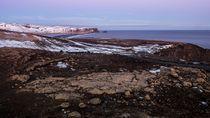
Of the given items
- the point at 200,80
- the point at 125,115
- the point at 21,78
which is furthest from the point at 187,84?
the point at 21,78

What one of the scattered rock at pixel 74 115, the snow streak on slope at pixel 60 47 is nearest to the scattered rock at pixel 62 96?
the scattered rock at pixel 74 115

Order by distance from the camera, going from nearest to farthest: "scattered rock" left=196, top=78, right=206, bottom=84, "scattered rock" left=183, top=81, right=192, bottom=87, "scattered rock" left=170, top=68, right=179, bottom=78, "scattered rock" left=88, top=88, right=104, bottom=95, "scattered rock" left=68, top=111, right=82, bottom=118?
"scattered rock" left=68, top=111, right=82, bottom=118, "scattered rock" left=88, top=88, right=104, bottom=95, "scattered rock" left=183, top=81, right=192, bottom=87, "scattered rock" left=196, top=78, right=206, bottom=84, "scattered rock" left=170, top=68, right=179, bottom=78

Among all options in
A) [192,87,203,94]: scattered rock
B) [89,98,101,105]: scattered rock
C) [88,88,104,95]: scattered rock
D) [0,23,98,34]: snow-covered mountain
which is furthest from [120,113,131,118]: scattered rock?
[0,23,98,34]: snow-covered mountain

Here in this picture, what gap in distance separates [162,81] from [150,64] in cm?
315

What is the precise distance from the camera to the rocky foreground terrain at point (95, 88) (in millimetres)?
9891

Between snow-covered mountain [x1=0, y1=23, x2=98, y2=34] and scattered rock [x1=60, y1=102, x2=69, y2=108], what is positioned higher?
scattered rock [x1=60, y1=102, x2=69, y2=108]

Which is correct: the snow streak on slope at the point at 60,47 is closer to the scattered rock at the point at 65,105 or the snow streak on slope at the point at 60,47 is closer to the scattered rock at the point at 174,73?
the scattered rock at the point at 174,73

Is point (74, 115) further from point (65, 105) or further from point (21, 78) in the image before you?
point (21, 78)

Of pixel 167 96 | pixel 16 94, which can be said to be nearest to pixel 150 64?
pixel 167 96

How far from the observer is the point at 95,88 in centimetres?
1112

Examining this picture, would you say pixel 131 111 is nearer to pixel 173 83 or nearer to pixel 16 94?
pixel 173 83

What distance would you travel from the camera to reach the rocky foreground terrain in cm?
989

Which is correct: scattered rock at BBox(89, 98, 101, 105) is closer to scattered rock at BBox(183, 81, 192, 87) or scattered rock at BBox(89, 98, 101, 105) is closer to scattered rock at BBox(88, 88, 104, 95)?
scattered rock at BBox(88, 88, 104, 95)

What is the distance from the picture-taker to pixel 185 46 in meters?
27.1
